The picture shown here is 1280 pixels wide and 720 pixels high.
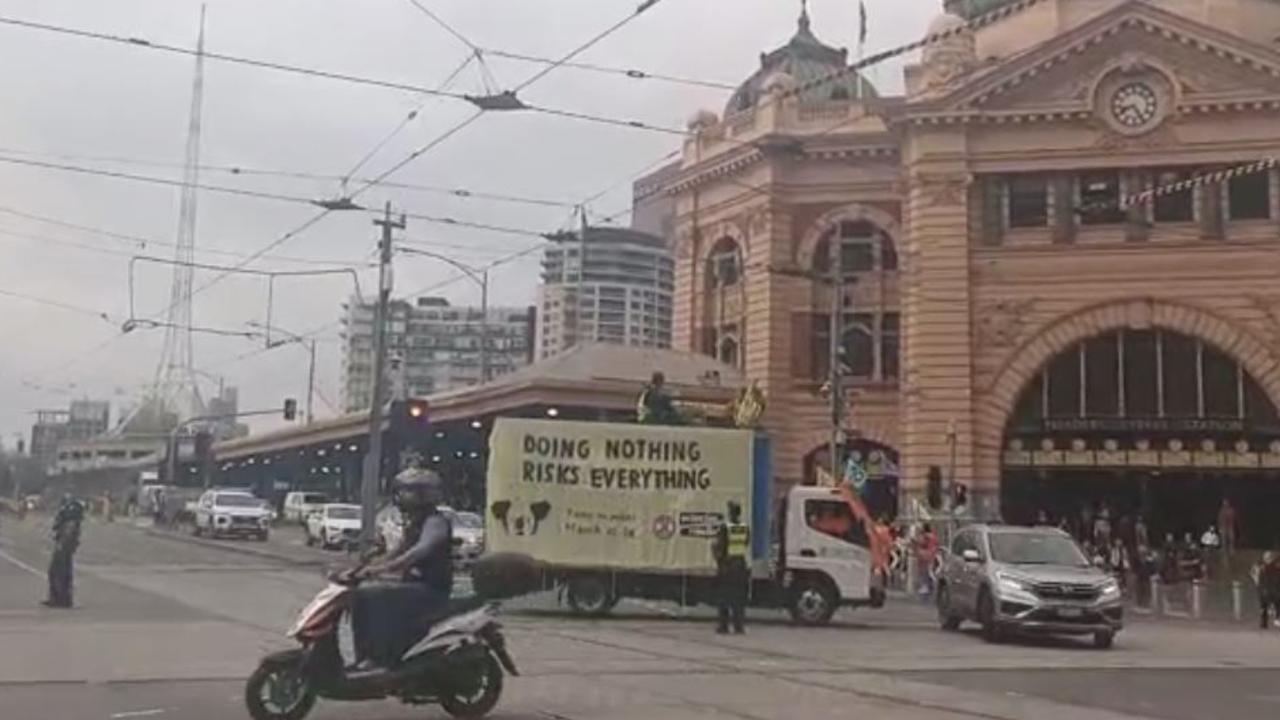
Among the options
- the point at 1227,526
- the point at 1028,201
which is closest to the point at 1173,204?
the point at 1028,201

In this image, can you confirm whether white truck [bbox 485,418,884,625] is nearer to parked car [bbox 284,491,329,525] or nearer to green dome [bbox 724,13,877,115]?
green dome [bbox 724,13,877,115]

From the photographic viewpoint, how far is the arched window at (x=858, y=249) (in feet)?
176

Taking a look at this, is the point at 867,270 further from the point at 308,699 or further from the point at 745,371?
the point at 308,699

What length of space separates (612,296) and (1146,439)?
32.9m

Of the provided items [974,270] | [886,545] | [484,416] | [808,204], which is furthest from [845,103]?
[886,545]

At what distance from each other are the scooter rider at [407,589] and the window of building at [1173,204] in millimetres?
40620

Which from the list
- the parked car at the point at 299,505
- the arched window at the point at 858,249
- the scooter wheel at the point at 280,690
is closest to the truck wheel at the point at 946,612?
the scooter wheel at the point at 280,690

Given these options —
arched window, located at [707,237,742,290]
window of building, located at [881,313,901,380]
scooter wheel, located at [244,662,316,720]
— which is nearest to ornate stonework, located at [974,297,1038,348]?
window of building, located at [881,313,901,380]

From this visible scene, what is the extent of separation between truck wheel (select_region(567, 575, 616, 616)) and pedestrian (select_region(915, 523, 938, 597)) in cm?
1178

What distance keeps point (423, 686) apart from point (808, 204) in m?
44.0

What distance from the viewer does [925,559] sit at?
3556 cm

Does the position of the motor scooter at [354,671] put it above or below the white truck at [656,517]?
below

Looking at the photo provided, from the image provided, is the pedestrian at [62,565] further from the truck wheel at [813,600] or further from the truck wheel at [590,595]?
the truck wheel at [813,600]

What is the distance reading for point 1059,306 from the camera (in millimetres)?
48812
